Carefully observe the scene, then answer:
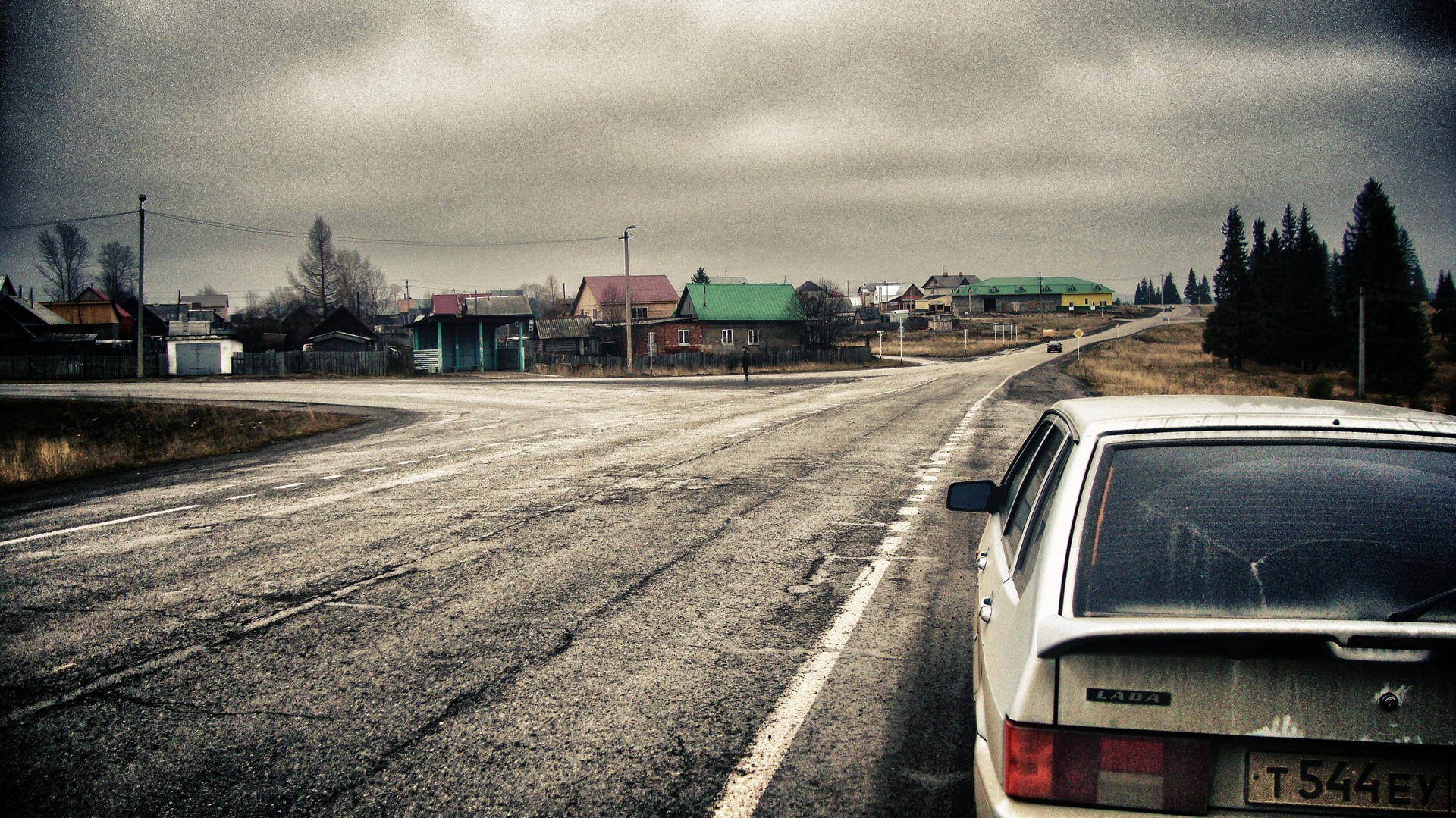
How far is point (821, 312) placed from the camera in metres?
74.6

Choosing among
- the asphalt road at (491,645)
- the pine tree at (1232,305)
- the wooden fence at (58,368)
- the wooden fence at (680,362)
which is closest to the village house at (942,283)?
the pine tree at (1232,305)

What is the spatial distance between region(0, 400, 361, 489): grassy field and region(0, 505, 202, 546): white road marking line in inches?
212

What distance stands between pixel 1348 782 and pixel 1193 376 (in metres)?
58.0

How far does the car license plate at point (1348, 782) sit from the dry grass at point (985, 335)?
82801 mm

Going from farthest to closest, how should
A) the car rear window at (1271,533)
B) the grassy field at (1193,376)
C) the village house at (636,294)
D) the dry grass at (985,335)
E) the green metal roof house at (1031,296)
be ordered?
1. the green metal roof house at (1031,296)
2. the village house at (636,294)
3. the dry grass at (985,335)
4. the grassy field at (1193,376)
5. the car rear window at (1271,533)

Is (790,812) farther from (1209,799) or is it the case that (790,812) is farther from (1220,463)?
Result: (1220,463)

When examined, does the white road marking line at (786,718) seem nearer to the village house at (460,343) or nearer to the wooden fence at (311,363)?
the village house at (460,343)

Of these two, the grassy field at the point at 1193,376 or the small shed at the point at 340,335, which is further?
the small shed at the point at 340,335

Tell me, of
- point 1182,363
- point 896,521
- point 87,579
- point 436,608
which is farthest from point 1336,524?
point 1182,363

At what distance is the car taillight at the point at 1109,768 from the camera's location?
2.06 m

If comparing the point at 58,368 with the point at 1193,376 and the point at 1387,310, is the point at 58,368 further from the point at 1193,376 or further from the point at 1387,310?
the point at 1387,310

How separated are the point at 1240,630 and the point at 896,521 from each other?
267 inches

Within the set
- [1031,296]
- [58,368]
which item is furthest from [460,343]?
[1031,296]

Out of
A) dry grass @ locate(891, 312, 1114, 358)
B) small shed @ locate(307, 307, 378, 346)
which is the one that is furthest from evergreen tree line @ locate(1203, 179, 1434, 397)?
small shed @ locate(307, 307, 378, 346)
